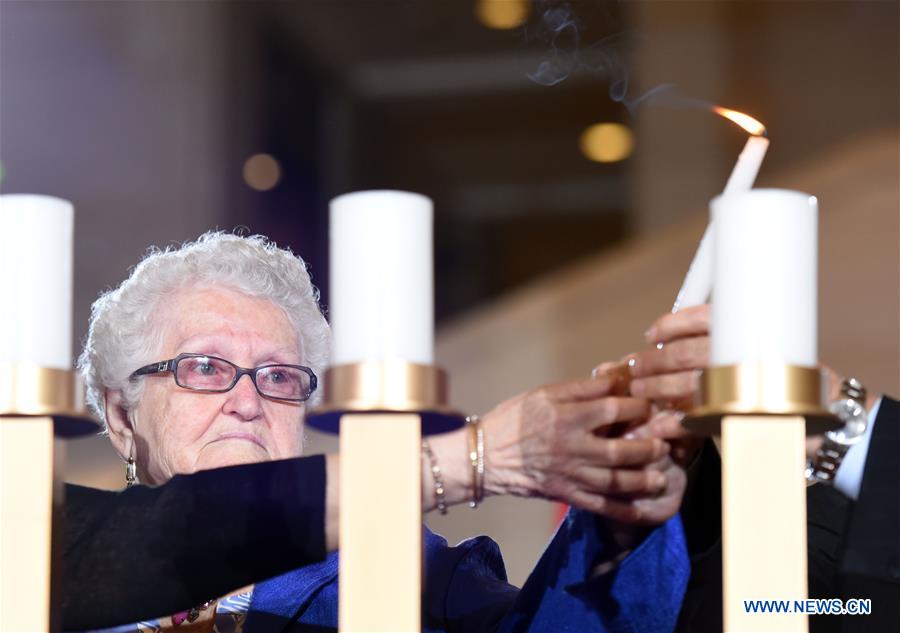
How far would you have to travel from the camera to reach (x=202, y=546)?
1178 mm

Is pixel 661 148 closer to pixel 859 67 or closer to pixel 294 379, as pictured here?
pixel 859 67

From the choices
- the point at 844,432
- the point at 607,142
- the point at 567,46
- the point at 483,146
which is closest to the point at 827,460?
the point at 844,432

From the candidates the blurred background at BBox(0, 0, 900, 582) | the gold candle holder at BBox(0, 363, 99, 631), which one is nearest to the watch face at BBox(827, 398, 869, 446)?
the gold candle holder at BBox(0, 363, 99, 631)

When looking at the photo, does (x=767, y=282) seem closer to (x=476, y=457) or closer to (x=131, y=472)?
(x=476, y=457)

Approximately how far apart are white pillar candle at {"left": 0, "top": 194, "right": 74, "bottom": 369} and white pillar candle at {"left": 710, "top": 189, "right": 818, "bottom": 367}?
46 centimetres

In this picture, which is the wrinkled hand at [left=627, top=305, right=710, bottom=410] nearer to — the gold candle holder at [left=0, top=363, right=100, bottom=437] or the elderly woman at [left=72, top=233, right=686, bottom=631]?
the elderly woman at [left=72, top=233, right=686, bottom=631]

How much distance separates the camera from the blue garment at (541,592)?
1348 mm

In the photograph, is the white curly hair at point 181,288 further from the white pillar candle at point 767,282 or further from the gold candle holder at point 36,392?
the white pillar candle at point 767,282

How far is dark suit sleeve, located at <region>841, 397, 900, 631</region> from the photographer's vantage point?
109cm

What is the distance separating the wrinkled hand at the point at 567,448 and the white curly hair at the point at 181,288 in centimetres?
54

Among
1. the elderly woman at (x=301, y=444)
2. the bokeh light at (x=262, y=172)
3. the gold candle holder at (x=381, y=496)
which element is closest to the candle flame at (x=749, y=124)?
the elderly woman at (x=301, y=444)

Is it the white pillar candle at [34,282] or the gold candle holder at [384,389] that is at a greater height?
the white pillar candle at [34,282]

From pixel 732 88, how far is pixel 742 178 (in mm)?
4131

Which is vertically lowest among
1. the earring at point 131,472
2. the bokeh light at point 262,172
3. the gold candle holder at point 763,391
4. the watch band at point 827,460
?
the earring at point 131,472
